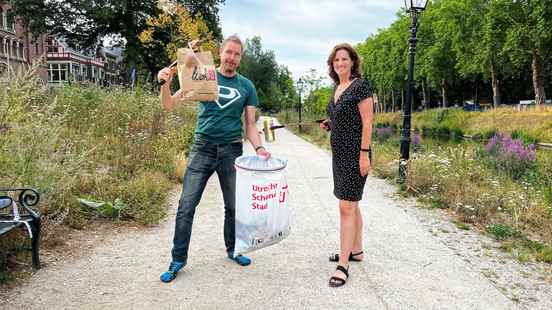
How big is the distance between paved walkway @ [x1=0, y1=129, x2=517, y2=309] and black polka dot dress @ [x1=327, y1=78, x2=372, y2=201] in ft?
2.59

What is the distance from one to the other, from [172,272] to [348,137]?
182cm

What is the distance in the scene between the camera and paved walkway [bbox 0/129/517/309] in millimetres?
3217

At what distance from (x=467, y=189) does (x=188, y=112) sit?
931 cm

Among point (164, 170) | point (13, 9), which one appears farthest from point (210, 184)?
point (13, 9)

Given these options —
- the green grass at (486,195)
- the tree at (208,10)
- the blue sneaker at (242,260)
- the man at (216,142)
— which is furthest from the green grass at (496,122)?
the man at (216,142)

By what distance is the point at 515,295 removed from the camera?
3.46m

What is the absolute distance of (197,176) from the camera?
11.8ft

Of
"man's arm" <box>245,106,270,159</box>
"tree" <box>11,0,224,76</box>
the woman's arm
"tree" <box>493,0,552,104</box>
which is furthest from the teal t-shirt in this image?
"tree" <box>493,0,552,104</box>

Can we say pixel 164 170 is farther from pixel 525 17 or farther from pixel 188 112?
pixel 525 17

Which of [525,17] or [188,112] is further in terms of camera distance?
[525,17]

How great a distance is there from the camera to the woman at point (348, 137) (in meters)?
3.52

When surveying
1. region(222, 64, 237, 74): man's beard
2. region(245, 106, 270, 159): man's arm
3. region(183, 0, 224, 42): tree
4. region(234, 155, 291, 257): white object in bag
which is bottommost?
region(234, 155, 291, 257): white object in bag

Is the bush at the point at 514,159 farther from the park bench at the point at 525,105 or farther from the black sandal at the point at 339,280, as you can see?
the park bench at the point at 525,105

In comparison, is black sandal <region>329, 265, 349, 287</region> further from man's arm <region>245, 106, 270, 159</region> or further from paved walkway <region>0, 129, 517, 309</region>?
man's arm <region>245, 106, 270, 159</region>
